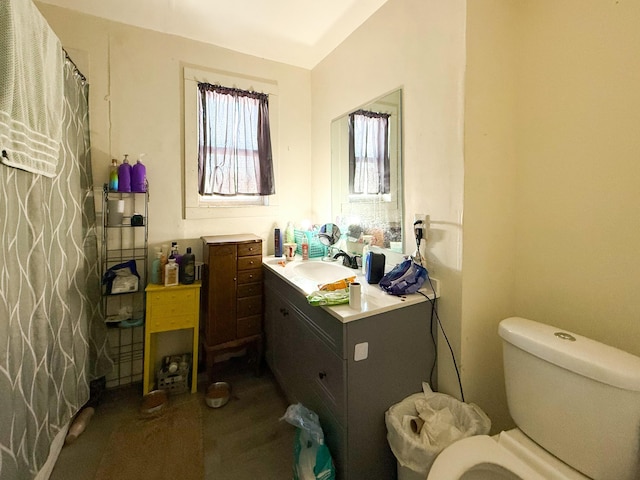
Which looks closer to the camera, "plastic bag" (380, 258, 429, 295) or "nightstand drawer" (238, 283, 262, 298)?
"plastic bag" (380, 258, 429, 295)

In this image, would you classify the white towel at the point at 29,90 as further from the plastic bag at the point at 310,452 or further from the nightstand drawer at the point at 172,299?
the plastic bag at the point at 310,452

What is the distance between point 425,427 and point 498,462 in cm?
26

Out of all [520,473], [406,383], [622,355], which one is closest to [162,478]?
[406,383]

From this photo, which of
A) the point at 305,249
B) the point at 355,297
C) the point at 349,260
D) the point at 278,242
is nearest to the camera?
the point at 355,297

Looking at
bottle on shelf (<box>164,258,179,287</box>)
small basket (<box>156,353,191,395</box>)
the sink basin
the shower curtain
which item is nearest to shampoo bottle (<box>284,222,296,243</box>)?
the sink basin

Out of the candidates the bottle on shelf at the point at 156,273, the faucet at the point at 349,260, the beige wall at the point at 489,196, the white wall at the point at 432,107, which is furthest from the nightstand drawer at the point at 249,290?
the beige wall at the point at 489,196

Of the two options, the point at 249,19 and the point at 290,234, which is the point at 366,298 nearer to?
the point at 290,234

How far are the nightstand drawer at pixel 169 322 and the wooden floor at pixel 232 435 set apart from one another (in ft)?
1.70

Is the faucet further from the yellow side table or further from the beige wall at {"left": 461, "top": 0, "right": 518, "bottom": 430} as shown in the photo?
the yellow side table

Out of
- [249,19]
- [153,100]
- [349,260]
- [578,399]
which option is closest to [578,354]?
[578,399]

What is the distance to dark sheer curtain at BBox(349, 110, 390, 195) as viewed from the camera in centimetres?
176

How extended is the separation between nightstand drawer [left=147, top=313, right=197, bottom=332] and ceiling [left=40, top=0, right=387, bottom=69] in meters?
1.98

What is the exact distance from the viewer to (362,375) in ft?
4.02

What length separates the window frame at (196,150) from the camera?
6.98ft
